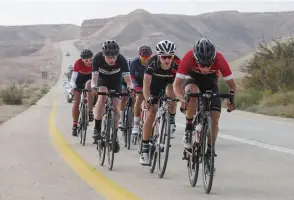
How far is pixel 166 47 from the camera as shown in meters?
9.34

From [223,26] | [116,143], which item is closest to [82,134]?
[116,143]

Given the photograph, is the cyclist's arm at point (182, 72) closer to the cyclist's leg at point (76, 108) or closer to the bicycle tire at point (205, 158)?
the bicycle tire at point (205, 158)

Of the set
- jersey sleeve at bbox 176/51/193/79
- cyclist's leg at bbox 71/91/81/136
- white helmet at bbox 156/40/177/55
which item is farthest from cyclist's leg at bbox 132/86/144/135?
jersey sleeve at bbox 176/51/193/79

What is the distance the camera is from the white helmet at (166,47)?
9.32 metres

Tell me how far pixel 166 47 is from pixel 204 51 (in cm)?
152

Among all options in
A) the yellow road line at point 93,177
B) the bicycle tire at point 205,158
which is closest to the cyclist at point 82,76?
the yellow road line at point 93,177

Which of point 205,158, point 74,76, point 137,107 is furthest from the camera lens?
point 74,76

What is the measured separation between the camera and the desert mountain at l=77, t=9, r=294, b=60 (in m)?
149

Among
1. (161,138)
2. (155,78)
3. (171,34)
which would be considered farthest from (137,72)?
(171,34)

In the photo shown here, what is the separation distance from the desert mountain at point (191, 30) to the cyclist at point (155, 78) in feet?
399

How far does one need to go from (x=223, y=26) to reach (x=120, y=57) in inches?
6919

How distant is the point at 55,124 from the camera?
20.2m

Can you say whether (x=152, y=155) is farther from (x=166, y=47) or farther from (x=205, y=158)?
(x=205, y=158)

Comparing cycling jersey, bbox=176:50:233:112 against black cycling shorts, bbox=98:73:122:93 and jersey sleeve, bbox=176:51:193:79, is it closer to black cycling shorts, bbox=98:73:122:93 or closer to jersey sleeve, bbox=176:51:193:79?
jersey sleeve, bbox=176:51:193:79
